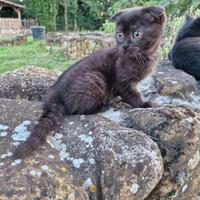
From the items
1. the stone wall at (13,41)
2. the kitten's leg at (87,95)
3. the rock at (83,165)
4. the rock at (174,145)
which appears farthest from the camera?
the stone wall at (13,41)

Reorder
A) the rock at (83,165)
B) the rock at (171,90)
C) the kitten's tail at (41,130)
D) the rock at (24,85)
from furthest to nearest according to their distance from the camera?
the rock at (24,85) < the rock at (171,90) < the kitten's tail at (41,130) < the rock at (83,165)

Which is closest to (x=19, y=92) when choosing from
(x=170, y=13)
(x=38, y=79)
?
(x=38, y=79)

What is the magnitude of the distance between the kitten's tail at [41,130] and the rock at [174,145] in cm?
34

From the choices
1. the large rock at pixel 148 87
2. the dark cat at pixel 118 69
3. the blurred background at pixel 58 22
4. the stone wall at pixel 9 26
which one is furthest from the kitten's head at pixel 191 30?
A: the stone wall at pixel 9 26

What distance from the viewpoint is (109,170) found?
1606mm

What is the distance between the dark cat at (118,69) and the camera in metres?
2.08

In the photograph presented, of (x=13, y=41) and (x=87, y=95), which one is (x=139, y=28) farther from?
(x=13, y=41)

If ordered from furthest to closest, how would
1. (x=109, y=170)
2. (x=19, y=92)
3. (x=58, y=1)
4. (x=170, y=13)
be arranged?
(x=58, y=1) → (x=170, y=13) → (x=19, y=92) → (x=109, y=170)

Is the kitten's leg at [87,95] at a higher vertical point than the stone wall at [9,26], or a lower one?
higher

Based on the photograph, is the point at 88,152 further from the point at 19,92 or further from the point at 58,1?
the point at 58,1

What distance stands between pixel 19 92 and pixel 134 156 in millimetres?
1222

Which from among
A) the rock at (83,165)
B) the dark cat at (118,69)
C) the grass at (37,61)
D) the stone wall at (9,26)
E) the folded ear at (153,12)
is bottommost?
the stone wall at (9,26)

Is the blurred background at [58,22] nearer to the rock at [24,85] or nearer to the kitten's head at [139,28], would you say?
the rock at [24,85]

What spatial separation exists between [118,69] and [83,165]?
2.57 feet
